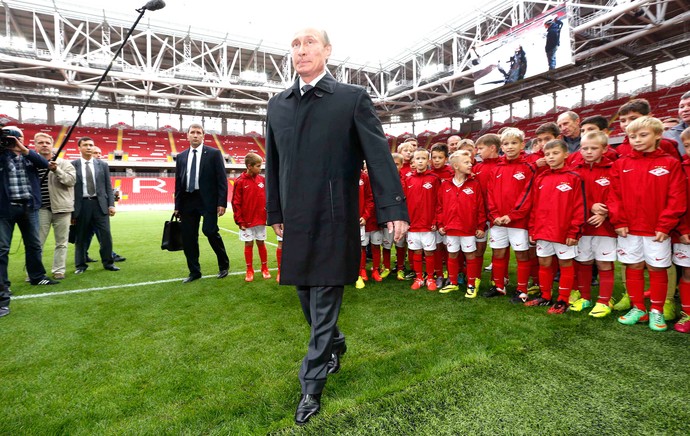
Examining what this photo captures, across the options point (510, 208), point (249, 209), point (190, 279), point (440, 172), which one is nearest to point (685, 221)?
point (510, 208)

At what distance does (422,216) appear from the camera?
13.3 feet

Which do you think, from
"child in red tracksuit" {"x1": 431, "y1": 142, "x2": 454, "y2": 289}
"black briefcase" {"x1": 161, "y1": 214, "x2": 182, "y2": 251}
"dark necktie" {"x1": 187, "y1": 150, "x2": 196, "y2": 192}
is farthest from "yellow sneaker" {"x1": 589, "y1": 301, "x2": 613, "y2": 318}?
"black briefcase" {"x1": 161, "y1": 214, "x2": 182, "y2": 251}

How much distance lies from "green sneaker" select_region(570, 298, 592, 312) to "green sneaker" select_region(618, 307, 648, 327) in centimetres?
31

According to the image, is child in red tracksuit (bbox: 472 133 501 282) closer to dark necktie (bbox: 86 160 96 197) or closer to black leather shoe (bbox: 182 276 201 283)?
black leather shoe (bbox: 182 276 201 283)

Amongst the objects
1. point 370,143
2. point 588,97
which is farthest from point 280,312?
point 588,97

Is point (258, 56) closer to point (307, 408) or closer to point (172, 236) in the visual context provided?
point (172, 236)

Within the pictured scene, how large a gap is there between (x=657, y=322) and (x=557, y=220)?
3.30 ft

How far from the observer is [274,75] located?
28172 millimetres

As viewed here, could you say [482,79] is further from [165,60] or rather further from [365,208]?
[165,60]

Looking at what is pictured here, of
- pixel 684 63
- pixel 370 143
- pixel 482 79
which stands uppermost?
pixel 684 63

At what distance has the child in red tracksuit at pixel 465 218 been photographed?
367cm

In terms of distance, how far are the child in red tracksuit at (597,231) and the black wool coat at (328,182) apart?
2.36m

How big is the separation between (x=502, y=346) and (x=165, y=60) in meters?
31.4

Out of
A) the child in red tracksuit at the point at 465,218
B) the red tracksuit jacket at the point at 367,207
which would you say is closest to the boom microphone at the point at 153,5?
the red tracksuit jacket at the point at 367,207
